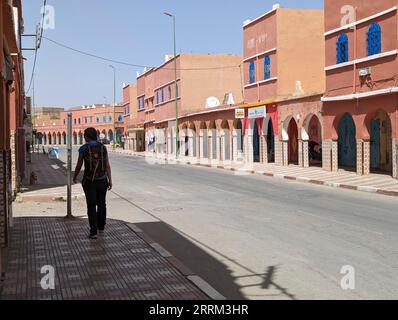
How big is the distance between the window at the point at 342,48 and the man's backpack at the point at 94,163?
17.2m

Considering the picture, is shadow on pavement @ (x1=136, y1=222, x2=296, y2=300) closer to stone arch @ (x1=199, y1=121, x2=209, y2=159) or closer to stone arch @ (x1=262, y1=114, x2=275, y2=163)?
stone arch @ (x1=262, y1=114, x2=275, y2=163)

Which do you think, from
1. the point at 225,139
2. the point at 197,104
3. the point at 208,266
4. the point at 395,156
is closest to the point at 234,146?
the point at 225,139

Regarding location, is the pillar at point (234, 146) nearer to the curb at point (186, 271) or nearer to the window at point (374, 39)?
the window at point (374, 39)

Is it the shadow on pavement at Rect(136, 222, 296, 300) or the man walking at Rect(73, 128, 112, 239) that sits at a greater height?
the man walking at Rect(73, 128, 112, 239)

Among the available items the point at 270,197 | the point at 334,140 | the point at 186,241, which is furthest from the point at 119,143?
the point at 186,241

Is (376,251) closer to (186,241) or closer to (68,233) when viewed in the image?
(186,241)

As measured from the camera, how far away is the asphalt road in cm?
646

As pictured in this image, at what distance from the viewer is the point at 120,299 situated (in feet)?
18.8

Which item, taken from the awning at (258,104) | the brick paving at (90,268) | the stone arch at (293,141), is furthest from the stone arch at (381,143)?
the brick paving at (90,268)

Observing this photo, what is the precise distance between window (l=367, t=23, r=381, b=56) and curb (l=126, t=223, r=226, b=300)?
607 inches

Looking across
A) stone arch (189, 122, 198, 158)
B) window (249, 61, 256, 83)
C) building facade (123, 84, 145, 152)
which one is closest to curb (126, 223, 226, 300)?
window (249, 61, 256, 83)

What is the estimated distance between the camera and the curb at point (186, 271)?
591 cm
